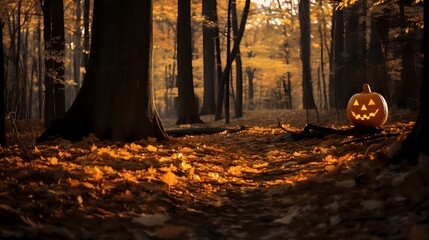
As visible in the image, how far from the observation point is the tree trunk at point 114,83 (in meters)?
7.46

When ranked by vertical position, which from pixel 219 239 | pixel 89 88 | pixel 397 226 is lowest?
pixel 219 239

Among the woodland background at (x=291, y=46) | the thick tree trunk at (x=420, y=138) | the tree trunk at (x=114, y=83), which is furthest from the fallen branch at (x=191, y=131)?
the thick tree trunk at (x=420, y=138)

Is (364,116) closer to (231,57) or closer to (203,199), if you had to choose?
(203,199)

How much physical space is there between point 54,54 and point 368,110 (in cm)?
902

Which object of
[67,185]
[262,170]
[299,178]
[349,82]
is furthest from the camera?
[349,82]

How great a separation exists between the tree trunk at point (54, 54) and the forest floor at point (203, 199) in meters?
7.07

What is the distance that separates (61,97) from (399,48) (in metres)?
12.7

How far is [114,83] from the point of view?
7.57 metres

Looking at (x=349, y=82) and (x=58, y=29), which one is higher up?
(x=58, y=29)

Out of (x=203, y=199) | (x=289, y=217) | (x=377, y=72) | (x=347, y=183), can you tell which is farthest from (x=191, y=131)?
(x=377, y=72)

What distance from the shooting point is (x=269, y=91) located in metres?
42.3

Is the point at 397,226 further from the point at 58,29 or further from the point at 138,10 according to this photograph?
the point at 58,29

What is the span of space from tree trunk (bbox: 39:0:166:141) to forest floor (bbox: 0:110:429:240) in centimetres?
160

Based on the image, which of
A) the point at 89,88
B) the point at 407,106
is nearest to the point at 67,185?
the point at 89,88
